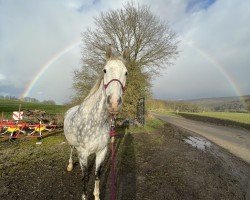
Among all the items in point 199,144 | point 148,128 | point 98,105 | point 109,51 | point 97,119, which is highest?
point 109,51

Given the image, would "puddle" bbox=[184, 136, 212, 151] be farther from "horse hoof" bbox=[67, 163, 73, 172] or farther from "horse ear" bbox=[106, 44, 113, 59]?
"horse ear" bbox=[106, 44, 113, 59]

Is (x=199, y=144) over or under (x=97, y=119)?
under

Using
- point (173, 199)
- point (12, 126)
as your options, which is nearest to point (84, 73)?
point (12, 126)

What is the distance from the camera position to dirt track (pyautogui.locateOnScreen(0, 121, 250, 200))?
257 inches

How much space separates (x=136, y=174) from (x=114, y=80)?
186 inches

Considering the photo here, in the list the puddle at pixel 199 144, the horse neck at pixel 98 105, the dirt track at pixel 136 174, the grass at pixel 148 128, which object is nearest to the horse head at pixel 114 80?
the horse neck at pixel 98 105

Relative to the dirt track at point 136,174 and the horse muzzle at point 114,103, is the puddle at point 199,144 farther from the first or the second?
the horse muzzle at point 114,103

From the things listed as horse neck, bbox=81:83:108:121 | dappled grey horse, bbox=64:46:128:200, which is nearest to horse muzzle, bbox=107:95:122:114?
dappled grey horse, bbox=64:46:128:200

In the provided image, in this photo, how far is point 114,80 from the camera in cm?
418

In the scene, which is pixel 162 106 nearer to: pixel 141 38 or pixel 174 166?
pixel 141 38

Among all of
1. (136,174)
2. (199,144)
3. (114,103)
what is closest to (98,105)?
(114,103)

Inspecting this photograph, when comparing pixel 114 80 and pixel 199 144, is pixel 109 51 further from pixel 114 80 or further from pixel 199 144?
pixel 199 144

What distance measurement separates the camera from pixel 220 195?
6699 millimetres

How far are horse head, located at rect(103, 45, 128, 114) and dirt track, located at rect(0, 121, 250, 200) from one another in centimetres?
316
